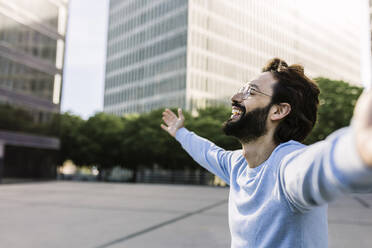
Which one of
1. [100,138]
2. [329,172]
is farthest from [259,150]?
[100,138]

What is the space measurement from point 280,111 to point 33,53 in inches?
1152

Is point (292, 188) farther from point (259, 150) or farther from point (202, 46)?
point (202, 46)

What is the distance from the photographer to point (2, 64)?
24.1 m

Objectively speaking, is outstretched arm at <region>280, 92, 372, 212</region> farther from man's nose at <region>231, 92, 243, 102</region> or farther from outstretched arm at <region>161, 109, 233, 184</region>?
outstretched arm at <region>161, 109, 233, 184</region>

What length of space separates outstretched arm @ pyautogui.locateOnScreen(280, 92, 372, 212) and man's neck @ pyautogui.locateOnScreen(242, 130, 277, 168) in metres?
0.52

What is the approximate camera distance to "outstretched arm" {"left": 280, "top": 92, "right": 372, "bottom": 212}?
719mm

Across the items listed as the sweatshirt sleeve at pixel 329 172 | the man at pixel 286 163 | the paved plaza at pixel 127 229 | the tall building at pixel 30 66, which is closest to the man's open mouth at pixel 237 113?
the man at pixel 286 163

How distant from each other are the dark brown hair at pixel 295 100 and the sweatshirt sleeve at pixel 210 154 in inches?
18.0

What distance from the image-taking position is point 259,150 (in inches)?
64.5

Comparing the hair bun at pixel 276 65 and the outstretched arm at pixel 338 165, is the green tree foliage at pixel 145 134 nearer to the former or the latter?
the hair bun at pixel 276 65

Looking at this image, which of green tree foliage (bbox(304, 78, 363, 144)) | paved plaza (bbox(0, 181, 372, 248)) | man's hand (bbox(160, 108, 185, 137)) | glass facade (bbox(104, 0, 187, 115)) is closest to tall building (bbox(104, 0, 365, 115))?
glass facade (bbox(104, 0, 187, 115))

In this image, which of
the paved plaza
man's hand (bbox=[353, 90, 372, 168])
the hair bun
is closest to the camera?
man's hand (bbox=[353, 90, 372, 168])

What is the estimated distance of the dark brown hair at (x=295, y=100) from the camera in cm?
166

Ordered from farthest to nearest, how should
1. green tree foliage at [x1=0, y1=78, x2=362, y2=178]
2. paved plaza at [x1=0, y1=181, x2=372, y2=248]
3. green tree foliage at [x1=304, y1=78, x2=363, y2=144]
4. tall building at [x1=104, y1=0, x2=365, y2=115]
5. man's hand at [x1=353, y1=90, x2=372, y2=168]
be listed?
tall building at [x1=104, y1=0, x2=365, y2=115] → green tree foliage at [x1=0, y1=78, x2=362, y2=178] → green tree foliage at [x1=304, y1=78, x2=363, y2=144] → paved plaza at [x1=0, y1=181, x2=372, y2=248] → man's hand at [x1=353, y1=90, x2=372, y2=168]
